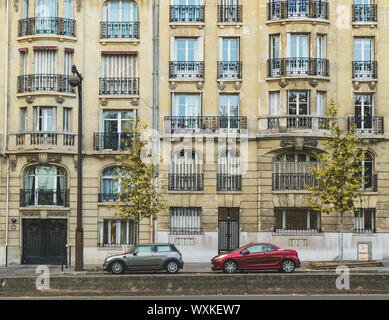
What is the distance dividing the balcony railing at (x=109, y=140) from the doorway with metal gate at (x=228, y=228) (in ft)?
21.4

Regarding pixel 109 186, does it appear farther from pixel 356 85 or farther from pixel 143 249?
pixel 356 85

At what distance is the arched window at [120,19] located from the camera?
41219 millimetres

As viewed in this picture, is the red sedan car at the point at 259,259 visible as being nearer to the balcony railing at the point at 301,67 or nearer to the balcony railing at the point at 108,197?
the balcony railing at the point at 108,197

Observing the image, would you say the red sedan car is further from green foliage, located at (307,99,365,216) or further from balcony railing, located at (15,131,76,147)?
balcony railing, located at (15,131,76,147)

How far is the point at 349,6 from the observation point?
40.6 meters

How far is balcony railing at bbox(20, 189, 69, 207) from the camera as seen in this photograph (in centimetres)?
4050

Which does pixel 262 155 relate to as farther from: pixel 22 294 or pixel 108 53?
pixel 22 294

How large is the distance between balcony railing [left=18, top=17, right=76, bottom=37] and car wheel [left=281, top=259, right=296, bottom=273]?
1727cm

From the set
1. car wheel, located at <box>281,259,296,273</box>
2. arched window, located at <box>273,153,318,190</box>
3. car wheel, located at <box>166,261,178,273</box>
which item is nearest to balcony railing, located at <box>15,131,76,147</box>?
car wheel, located at <box>166,261,178,273</box>

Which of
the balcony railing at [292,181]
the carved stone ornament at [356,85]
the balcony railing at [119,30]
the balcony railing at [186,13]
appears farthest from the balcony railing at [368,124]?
the balcony railing at [119,30]

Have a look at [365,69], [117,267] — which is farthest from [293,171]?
[117,267]

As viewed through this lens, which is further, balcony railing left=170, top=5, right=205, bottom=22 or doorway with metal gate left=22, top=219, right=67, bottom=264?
balcony railing left=170, top=5, right=205, bottom=22

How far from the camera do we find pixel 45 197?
133 feet

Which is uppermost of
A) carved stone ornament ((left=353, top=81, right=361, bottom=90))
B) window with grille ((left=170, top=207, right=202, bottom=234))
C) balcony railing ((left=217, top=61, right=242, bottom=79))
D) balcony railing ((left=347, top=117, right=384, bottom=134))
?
balcony railing ((left=217, top=61, right=242, bottom=79))
